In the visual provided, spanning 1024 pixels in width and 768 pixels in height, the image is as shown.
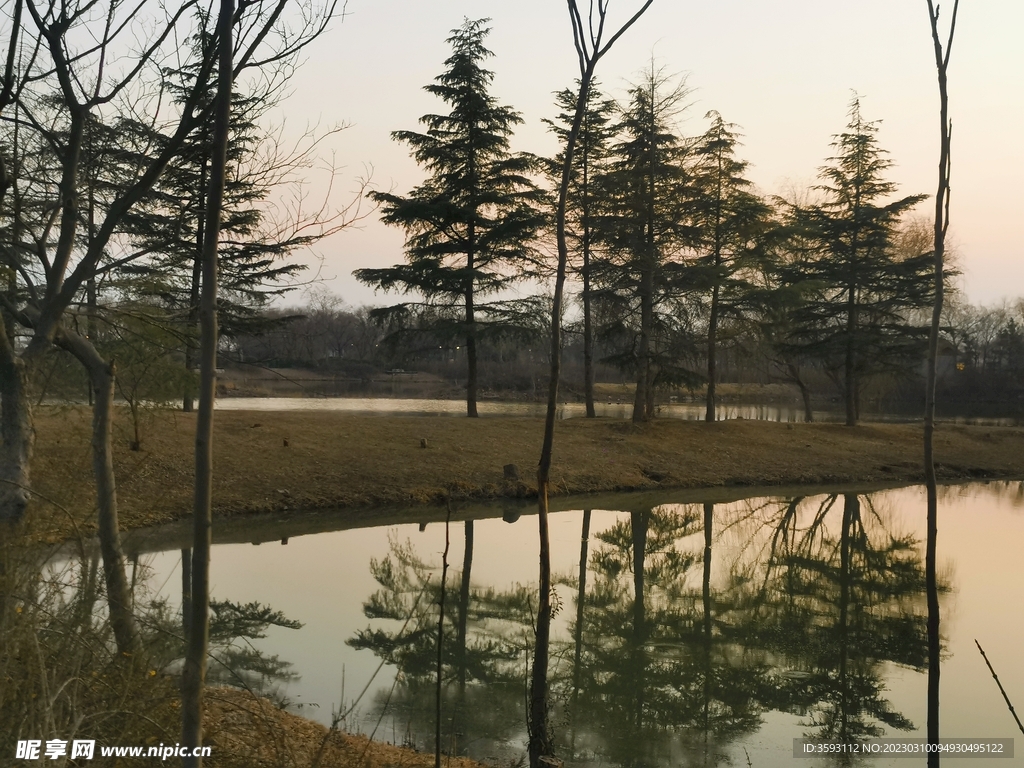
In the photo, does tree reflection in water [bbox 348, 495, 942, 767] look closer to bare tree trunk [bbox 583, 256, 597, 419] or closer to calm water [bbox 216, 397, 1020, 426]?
Answer: bare tree trunk [bbox 583, 256, 597, 419]

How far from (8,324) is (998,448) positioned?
29.5m

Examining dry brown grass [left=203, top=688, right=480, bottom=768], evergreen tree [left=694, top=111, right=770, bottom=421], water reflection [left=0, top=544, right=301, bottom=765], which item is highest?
evergreen tree [left=694, top=111, right=770, bottom=421]

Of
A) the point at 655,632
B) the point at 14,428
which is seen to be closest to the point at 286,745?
the point at 655,632

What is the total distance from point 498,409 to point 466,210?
1304 cm

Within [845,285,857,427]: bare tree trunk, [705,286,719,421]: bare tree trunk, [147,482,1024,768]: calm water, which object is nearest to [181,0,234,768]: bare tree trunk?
[147,482,1024,768]: calm water

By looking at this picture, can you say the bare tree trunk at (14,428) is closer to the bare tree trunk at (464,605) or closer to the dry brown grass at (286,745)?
the bare tree trunk at (464,605)

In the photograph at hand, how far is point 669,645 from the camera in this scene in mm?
8961

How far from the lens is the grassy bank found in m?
15.6

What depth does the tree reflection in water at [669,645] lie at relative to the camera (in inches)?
260

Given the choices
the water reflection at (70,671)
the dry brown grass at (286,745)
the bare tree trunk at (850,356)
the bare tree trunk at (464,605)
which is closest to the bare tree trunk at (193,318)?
the water reflection at (70,671)

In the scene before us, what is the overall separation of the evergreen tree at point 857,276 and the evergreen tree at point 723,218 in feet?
13.9

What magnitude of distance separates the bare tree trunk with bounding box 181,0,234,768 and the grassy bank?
7.79 metres

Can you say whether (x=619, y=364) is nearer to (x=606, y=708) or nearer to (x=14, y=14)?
(x=606, y=708)

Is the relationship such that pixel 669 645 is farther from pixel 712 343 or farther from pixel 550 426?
pixel 712 343
